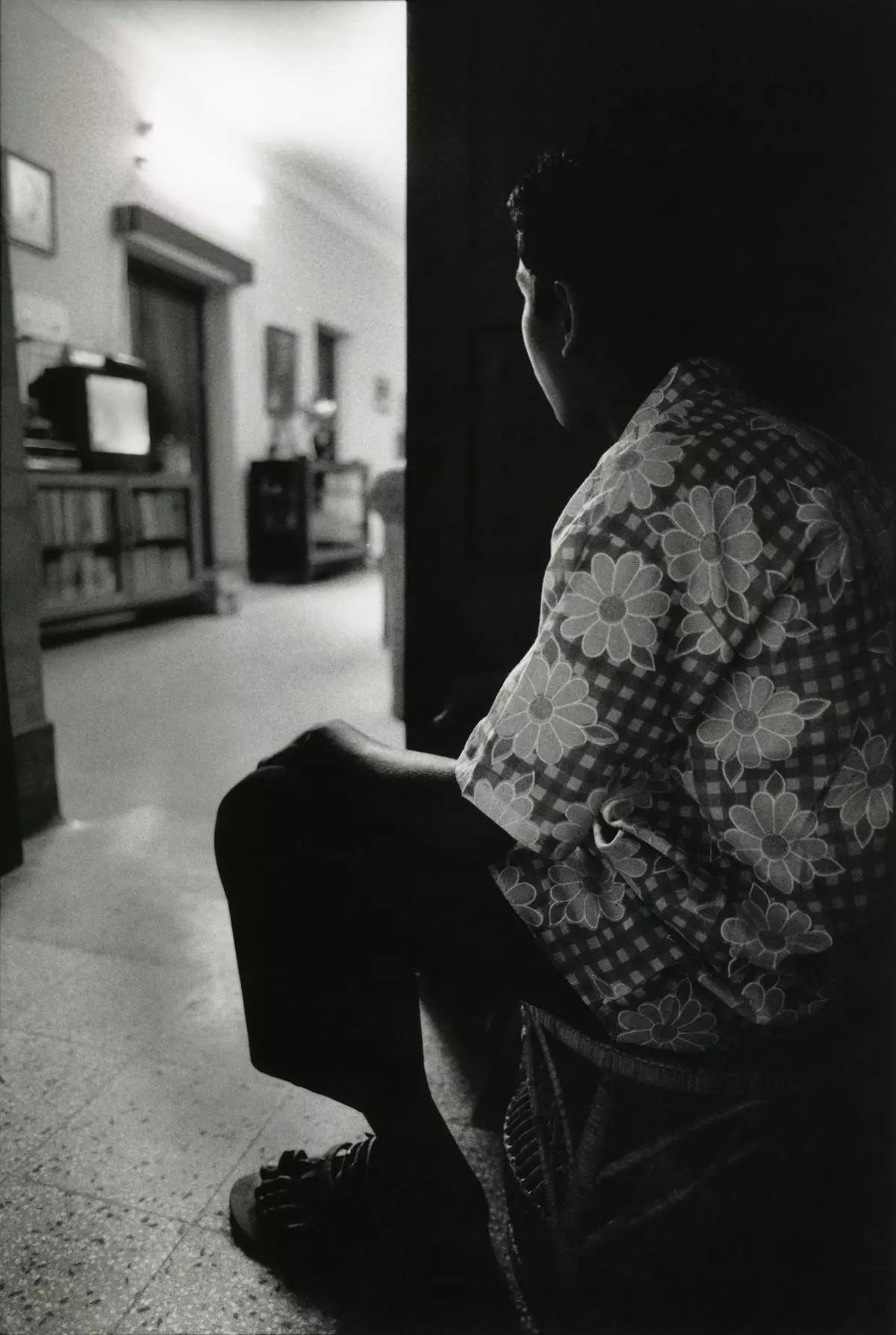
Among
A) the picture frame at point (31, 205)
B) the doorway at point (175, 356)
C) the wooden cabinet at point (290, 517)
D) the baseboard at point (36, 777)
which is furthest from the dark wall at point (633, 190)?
the wooden cabinet at point (290, 517)

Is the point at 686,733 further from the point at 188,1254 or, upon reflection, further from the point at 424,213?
the point at 424,213

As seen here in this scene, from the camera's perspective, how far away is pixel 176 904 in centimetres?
168

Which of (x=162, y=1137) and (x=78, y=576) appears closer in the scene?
(x=162, y=1137)

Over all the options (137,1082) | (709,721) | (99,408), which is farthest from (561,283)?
(99,408)

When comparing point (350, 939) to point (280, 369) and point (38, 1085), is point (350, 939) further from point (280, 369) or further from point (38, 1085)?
point (280, 369)

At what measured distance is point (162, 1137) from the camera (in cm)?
107

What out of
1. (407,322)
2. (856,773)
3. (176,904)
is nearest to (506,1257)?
(856,773)

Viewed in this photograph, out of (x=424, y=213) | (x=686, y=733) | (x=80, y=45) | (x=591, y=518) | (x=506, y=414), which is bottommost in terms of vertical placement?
(x=686, y=733)

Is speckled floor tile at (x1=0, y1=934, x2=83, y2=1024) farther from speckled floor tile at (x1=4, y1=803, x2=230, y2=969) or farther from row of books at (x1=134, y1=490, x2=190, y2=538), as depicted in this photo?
row of books at (x1=134, y1=490, x2=190, y2=538)

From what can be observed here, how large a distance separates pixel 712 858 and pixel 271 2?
16.9 feet

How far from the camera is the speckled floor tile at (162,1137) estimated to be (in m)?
0.99

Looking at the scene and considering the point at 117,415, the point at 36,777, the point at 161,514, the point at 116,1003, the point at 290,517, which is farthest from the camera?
the point at 290,517

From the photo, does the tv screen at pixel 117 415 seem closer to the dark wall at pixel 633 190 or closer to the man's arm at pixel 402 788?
the dark wall at pixel 633 190

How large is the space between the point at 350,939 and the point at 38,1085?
698 millimetres
